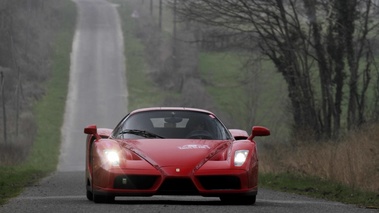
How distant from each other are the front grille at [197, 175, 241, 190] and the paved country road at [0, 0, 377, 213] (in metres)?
0.26

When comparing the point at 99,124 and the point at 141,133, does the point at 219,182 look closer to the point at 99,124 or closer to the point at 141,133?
the point at 141,133

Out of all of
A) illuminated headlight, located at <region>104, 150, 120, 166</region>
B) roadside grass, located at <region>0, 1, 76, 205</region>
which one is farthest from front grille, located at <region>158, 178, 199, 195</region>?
roadside grass, located at <region>0, 1, 76, 205</region>

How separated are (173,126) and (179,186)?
1749 mm

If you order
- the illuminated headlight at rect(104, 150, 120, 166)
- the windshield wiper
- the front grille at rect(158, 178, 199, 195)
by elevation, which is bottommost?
the front grille at rect(158, 178, 199, 195)

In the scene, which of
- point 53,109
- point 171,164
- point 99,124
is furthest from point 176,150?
point 53,109

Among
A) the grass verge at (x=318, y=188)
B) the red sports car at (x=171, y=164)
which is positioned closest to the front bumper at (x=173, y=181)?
the red sports car at (x=171, y=164)

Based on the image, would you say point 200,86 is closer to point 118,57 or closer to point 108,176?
point 118,57

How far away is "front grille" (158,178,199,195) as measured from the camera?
1263 cm

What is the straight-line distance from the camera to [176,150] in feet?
43.0

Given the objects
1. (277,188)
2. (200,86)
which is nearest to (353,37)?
(277,188)

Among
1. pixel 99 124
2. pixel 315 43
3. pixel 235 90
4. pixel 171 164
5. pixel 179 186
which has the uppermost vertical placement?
pixel 315 43

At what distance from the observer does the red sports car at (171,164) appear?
12.7 m

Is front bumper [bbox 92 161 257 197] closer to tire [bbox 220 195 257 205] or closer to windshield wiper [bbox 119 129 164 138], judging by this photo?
tire [bbox 220 195 257 205]

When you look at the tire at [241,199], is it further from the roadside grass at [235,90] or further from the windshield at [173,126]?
the roadside grass at [235,90]
